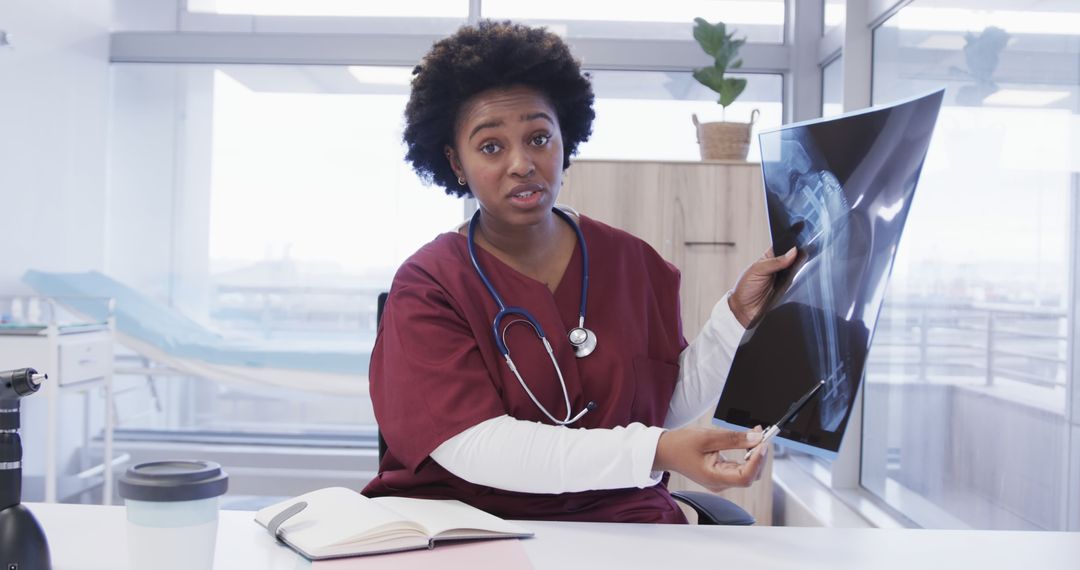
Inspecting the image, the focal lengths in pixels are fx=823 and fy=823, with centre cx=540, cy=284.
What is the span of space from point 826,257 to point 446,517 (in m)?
0.57

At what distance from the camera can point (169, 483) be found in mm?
Answer: 649

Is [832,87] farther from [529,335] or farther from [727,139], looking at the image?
[529,335]

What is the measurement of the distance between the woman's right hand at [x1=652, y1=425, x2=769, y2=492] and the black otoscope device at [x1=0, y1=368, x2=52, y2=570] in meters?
0.66

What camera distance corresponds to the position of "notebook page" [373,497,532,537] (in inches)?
36.4

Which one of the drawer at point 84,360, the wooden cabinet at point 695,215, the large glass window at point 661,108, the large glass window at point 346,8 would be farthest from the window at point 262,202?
the wooden cabinet at point 695,215

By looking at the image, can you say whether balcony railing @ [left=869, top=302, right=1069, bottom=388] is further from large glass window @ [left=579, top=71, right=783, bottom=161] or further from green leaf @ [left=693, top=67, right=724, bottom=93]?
large glass window @ [left=579, top=71, right=783, bottom=161]

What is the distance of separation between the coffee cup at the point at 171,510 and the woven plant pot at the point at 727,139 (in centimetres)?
229

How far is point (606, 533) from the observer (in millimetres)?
989

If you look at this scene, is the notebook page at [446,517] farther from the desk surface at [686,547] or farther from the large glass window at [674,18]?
the large glass window at [674,18]

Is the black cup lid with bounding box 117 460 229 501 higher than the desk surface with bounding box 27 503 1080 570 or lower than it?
higher

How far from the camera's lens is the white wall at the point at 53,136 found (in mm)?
3055

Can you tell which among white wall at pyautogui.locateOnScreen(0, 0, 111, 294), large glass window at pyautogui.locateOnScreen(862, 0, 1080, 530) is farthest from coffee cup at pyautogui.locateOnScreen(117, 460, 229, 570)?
white wall at pyautogui.locateOnScreen(0, 0, 111, 294)

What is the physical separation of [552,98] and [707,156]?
1.52 m

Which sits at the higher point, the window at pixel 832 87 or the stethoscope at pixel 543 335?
the window at pixel 832 87
